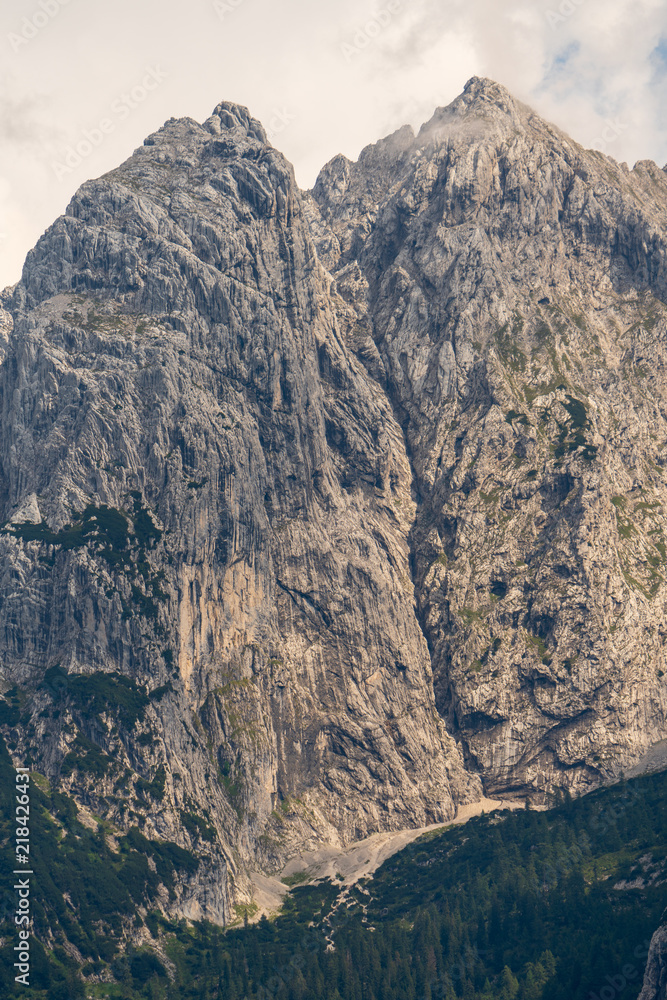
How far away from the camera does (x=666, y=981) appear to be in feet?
551

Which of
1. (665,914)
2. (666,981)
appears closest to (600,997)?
(665,914)

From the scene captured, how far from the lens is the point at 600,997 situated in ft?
655

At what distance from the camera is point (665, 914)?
640 ft

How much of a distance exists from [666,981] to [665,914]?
28101 millimetres

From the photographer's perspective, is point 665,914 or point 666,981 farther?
point 665,914

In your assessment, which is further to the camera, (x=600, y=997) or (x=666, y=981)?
(x=600, y=997)

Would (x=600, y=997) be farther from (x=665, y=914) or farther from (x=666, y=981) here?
(x=666, y=981)

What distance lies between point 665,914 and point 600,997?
1986 cm

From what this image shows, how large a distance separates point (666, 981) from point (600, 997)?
35796 millimetres
